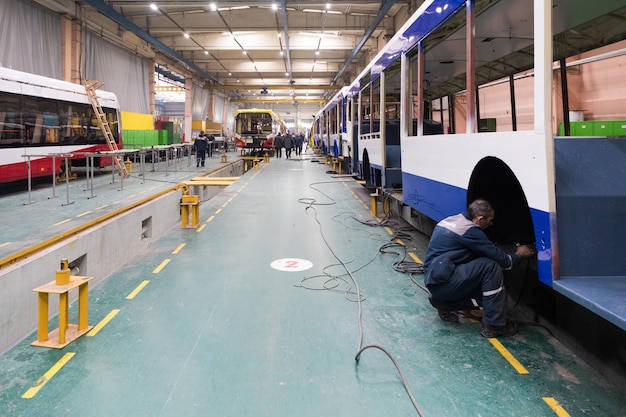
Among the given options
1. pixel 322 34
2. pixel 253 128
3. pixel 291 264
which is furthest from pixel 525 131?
pixel 253 128

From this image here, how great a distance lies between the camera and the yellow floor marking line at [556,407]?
281cm

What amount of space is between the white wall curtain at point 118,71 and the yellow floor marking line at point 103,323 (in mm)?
17731

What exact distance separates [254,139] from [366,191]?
Result: 14.7 metres

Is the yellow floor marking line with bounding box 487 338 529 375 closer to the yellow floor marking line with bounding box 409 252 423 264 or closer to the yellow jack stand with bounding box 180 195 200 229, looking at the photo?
the yellow floor marking line with bounding box 409 252 423 264

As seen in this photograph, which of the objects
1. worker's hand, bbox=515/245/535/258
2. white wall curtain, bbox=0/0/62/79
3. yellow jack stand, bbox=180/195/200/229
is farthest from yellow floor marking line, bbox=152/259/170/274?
white wall curtain, bbox=0/0/62/79

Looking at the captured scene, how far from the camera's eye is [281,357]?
3.61 meters

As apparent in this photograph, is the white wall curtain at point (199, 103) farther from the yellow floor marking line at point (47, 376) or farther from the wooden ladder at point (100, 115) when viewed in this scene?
the yellow floor marking line at point (47, 376)

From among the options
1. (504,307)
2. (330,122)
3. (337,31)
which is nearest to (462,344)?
(504,307)

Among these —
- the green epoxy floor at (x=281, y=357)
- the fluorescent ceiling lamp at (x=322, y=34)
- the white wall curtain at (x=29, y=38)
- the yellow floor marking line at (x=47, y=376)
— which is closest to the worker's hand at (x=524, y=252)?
the green epoxy floor at (x=281, y=357)

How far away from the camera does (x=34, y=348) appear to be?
388 cm

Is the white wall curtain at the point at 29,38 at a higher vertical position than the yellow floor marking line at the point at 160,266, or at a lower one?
higher

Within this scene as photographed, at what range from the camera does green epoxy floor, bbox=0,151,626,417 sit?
2955 mm

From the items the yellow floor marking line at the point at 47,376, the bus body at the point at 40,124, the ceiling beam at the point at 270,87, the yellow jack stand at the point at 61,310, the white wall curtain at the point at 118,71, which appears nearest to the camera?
the yellow floor marking line at the point at 47,376

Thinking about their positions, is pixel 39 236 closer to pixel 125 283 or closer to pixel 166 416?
pixel 125 283
